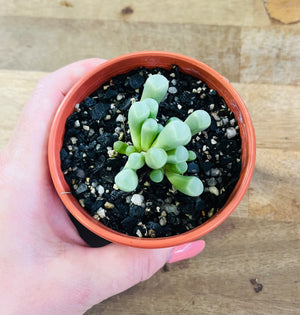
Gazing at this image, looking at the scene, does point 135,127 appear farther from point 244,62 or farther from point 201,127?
point 244,62

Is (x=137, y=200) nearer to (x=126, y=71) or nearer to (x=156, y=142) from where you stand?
(x=156, y=142)

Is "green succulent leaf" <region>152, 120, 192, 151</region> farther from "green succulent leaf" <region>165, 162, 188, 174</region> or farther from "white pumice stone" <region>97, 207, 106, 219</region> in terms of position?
"white pumice stone" <region>97, 207, 106, 219</region>

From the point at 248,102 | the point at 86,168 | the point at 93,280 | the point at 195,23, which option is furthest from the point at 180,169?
the point at 195,23

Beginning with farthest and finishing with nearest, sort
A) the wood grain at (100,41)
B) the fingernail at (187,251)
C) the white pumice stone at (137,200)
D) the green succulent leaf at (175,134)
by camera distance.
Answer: the wood grain at (100,41) → the fingernail at (187,251) → the white pumice stone at (137,200) → the green succulent leaf at (175,134)

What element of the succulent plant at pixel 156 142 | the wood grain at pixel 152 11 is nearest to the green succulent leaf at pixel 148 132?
the succulent plant at pixel 156 142

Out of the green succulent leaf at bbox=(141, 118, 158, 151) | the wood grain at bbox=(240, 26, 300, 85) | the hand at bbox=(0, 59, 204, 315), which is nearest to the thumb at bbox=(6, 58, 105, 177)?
the hand at bbox=(0, 59, 204, 315)

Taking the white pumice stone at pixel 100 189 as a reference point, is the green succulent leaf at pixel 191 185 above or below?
above

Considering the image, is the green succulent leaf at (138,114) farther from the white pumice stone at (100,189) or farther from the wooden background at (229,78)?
the wooden background at (229,78)
